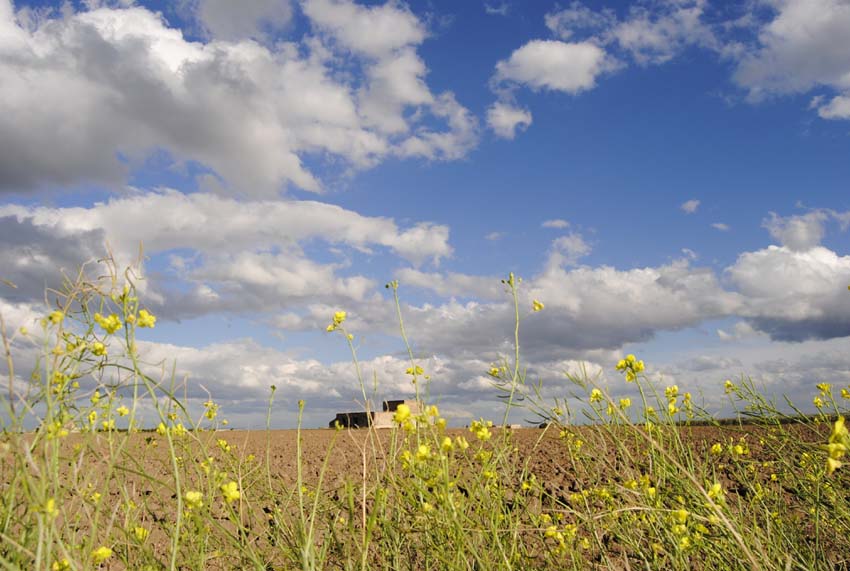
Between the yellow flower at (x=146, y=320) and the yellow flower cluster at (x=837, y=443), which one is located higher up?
the yellow flower at (x=146, y=320)

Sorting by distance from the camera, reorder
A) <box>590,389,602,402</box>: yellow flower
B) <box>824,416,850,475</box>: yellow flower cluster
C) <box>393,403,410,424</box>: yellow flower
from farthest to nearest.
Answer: <box>590,389,602,402</box>: yellow flower
<box>393,403,410,424</box>: yellow flower
<box>824,416,850,475</box>: yellow flower cluster

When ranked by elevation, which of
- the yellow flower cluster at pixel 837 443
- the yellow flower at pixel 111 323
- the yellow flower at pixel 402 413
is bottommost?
the yellow flower cluster at pixel 837 443

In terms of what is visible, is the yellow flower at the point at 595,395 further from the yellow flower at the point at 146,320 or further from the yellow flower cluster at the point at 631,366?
the yellow flower at the point at 146,320

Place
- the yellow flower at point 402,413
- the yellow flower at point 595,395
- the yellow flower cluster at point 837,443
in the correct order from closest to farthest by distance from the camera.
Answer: the yellow flower cluster at point 837,443, the yellow flower at point 402,413, the yellow flower at point 595,395

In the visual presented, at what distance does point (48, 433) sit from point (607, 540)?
13.3ft

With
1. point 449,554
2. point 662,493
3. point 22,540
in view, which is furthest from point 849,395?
point 22,540

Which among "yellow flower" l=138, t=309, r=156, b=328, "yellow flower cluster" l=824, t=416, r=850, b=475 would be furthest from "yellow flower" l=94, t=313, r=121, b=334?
"yellow flower cluster" l=824, t=416, r=850, b=475

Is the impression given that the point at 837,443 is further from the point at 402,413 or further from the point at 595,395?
the point at 595,395

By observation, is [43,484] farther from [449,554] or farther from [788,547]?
[788,547]

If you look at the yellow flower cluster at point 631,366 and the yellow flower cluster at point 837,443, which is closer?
the yellow flower cluster at point 837,443

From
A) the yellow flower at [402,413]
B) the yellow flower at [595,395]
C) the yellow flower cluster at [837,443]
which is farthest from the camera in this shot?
the yellow flower at [595,395]

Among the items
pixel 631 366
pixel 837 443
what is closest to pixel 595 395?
pixel 631 366

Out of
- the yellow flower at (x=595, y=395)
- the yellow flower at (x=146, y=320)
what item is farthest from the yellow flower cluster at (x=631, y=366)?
the yellow flower at (x=146, y=320)

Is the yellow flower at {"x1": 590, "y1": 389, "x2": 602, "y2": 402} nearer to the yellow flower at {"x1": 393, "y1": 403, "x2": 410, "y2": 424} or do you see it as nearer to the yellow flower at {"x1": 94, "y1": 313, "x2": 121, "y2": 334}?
the yellow flower at {"x1": 393, "y1": 403, "x2": 410, "y2": 424}
